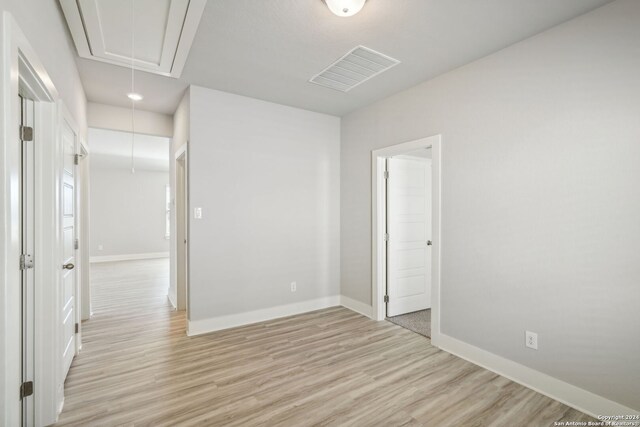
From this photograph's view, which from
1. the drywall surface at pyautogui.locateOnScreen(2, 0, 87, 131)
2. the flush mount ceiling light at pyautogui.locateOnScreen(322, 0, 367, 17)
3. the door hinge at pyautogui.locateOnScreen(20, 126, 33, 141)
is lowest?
the door hinge at pyautogui.locateOnScreen(20, 126, 33, 141)

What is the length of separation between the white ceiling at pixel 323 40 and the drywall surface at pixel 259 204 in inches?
18.3

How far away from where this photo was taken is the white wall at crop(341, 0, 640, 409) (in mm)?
1902

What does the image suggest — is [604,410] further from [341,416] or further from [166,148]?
[166,148]

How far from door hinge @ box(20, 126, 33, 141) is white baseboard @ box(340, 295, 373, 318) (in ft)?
11.7

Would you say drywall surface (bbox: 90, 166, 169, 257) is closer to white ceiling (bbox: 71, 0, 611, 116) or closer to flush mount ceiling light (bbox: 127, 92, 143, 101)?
flush mount ceiling light (bbox: 127, 92, 143, 101)

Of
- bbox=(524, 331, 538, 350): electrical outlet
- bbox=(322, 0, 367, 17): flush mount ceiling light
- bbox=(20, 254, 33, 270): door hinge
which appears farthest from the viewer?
bbox=(524, 331, 538, 350): electrical outlet

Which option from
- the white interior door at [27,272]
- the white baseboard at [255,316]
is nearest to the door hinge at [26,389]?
the white interior door at [27,272]

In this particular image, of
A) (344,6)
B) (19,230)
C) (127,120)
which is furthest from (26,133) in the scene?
(127,120)

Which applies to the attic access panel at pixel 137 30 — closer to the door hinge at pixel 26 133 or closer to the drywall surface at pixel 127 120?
the door hinge at pixel 26 133

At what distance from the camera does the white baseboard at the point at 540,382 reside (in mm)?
1975

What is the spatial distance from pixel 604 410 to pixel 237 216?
11.5 ft

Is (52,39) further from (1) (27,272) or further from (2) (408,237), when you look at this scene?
(2) (408,237)

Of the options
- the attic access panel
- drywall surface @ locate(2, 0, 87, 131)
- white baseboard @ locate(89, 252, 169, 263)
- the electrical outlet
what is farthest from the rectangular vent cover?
white baseboard @ locate(89, 252, 169, 263)

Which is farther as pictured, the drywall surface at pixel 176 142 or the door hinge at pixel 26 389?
the drywall surface at pixel 176 142
